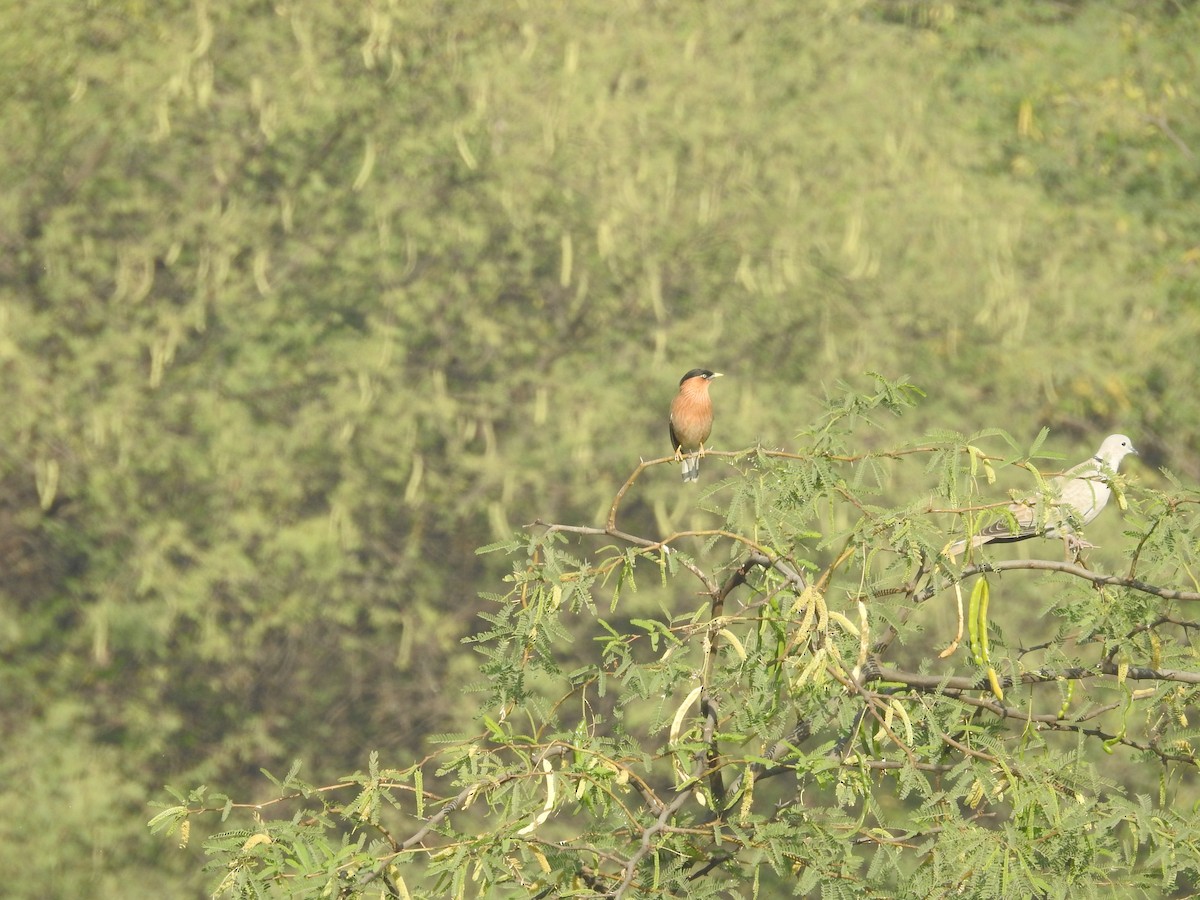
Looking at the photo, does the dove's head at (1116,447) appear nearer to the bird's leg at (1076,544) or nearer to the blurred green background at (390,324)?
the bird's leg at (1076,544)

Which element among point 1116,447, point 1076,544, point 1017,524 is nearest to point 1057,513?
point 1076,544

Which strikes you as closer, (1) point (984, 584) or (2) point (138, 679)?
(1) point (984, 584)

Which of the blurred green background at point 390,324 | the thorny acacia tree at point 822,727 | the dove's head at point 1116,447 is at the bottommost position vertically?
the blurred green background at point 390,324

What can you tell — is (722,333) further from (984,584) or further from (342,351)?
(984,584)

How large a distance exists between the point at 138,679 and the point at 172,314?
105 inches

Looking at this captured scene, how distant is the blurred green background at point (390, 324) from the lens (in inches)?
446

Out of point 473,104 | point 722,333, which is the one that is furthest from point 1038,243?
point 473,104

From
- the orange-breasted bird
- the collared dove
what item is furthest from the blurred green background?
the collared dove

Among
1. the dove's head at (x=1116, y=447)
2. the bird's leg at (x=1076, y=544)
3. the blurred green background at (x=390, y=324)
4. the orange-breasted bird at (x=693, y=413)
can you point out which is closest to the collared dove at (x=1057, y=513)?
the bird's leg at (x=1076, y=544)

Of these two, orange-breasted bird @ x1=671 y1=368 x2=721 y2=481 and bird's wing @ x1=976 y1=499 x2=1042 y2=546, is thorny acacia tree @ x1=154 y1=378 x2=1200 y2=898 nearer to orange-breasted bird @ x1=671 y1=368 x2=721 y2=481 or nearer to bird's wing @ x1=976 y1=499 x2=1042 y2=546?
bird's wing @ x1=976 y1=499 x2=1042 y2=546

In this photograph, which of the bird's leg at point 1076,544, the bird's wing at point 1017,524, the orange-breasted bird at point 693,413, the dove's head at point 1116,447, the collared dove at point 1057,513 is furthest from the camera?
the orange-breasted bird at point 693,413

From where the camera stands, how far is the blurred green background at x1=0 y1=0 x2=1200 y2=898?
1134cm

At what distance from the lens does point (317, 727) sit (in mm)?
11789

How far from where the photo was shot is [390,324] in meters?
11.9
